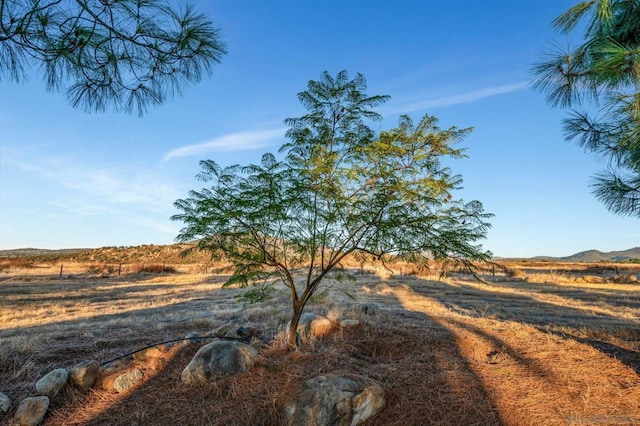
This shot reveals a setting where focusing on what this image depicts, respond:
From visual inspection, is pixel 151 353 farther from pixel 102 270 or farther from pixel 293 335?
pixel 102 270

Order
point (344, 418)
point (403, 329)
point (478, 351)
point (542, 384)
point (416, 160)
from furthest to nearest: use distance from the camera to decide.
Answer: point (403, 329) < point (478, 351) < point (416, 160) < point (542, 384) < point (344, 418)

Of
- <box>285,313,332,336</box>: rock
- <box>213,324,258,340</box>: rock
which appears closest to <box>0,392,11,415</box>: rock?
<box>213,324,258,340</box>: rock

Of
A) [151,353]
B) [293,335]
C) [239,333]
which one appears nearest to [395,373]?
[293,335]

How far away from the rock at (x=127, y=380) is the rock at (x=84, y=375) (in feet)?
0.88

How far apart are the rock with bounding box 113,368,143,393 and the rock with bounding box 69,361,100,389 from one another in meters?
0.27

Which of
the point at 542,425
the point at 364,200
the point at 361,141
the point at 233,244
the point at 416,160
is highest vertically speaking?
the point at 361,141

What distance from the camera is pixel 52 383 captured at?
414cm

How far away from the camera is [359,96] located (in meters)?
5.04

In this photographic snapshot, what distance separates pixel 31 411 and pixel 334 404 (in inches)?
126

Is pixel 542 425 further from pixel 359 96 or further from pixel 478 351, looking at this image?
pixel 359 96

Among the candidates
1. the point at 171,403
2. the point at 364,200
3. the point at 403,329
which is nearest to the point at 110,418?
the point at 171,403

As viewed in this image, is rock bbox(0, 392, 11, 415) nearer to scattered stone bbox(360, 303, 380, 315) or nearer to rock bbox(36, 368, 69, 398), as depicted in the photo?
rock bbox(36, 368, 69, 398)

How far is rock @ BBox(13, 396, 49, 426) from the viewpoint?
3.64 m

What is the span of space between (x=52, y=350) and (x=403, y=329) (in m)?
5.66
